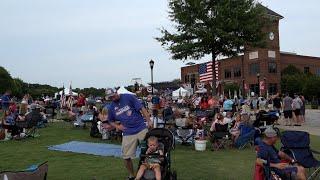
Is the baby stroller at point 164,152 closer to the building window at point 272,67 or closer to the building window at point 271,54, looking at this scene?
the building window at point 271,54

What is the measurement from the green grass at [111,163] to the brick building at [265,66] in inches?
2132

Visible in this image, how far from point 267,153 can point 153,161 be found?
200cm

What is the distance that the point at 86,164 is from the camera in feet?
39.8

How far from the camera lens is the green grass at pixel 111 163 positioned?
10.6 m

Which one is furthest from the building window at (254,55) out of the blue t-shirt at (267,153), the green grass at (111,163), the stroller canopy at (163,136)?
the blue t-shirt at (267,153)

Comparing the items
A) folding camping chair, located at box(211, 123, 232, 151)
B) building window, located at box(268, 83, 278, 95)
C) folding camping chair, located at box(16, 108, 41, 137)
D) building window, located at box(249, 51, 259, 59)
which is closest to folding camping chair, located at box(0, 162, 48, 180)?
folding camping chair, located at box(211, 123, 232, 151)

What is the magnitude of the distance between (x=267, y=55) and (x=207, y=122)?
53.7 m

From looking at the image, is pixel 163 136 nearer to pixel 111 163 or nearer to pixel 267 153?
pixel 267 153

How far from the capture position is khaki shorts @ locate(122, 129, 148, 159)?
30.6ft

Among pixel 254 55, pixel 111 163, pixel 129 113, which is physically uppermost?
pixel 254 55

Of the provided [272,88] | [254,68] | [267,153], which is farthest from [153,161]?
[254,68]

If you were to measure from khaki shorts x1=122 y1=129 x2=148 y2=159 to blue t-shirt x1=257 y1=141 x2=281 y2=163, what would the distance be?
250cm

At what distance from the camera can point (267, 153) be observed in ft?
25.8

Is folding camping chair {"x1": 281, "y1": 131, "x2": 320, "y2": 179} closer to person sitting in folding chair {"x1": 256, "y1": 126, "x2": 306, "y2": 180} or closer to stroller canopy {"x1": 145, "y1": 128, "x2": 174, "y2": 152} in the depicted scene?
person sitting in folding chair {"x1": 256, "y1": 126, "x2": 306, "y2": 180}
